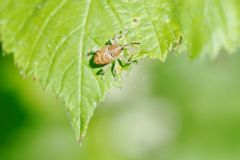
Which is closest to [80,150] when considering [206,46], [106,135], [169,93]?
[106,135]

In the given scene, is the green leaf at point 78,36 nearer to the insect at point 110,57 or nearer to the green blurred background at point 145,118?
the insect at point 110,57

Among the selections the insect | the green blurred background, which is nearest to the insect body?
the insect

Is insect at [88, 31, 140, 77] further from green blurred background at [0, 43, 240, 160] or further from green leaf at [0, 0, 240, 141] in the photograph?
green blurred background at [0, 43, 240, 160]

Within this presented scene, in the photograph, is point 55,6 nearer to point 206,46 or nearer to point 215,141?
point 206,46

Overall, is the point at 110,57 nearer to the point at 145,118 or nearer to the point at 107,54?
the point at 107,54

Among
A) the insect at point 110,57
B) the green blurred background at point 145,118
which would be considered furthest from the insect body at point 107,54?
the green blurred background at point 145,118
